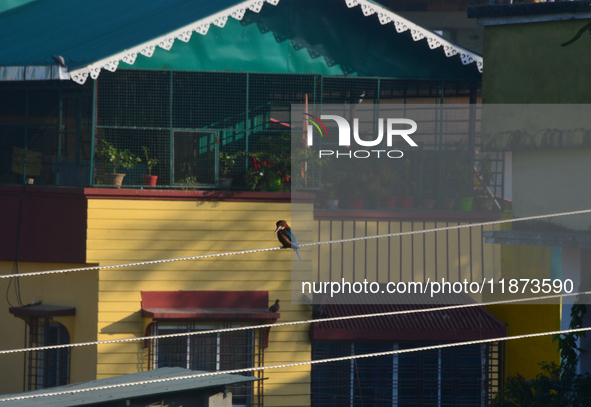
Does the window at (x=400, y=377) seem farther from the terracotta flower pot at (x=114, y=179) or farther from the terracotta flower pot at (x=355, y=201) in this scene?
the terracotta flower pot at (x=114, y=179)

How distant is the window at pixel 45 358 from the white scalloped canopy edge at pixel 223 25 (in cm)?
401

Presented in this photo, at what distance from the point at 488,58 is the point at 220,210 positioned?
181 inches

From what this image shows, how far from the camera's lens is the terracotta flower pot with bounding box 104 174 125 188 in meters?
11.1

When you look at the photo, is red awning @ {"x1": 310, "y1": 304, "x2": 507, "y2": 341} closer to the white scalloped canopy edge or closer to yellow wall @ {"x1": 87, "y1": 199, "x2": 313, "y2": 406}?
yellow wall @ {"x1": 87, "y1": 199, "x2": 313, "y2": 406}

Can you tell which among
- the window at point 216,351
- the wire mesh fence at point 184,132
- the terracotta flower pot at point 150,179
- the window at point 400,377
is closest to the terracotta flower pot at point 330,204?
the wire mesh fence at point 184,132

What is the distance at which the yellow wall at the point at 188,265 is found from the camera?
10.9m

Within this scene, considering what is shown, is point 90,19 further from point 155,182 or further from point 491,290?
point 491,290

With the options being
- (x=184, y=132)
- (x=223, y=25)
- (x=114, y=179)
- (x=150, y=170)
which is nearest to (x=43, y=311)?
(x=114, y=179)

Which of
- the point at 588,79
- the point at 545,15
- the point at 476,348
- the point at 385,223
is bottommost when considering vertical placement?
the point at 476,348

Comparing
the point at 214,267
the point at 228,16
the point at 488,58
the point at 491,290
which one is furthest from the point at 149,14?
the point at 491,290

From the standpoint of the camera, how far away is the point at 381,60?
12.6 meters

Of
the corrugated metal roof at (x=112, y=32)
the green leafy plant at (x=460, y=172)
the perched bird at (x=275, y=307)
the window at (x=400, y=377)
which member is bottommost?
the window at (x=400, y=377)

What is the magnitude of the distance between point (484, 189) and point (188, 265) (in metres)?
5.59

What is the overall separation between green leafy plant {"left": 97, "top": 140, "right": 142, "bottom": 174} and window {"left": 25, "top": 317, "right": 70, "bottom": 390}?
2768 millimetres
